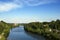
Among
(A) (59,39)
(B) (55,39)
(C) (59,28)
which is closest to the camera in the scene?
(A) (59,39)

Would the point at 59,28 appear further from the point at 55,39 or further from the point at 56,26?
the point at 55,39

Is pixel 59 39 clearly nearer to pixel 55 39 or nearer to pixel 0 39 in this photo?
pixel 55 39

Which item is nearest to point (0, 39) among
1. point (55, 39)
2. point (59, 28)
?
point (55, 39)

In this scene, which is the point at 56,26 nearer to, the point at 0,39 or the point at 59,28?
the point at 59,28

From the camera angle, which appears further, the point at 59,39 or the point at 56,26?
the point at 56,26

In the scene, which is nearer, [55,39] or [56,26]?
[55,39]

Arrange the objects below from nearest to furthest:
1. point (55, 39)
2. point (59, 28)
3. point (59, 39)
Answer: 1. point (59, 39)
2. point (55, 39)
3. point (59, 28)
